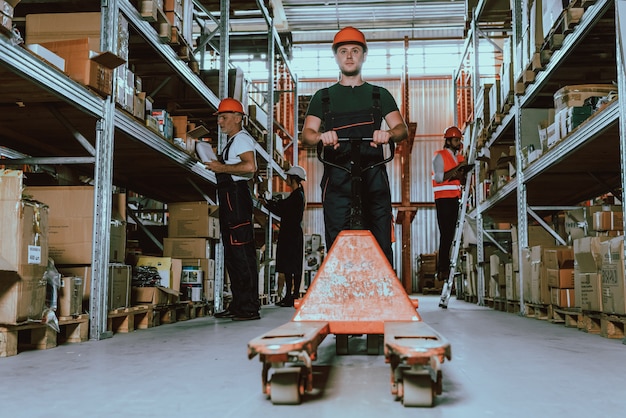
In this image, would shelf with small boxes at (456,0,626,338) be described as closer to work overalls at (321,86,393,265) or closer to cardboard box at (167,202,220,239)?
work overalls at (321,86,393,265)

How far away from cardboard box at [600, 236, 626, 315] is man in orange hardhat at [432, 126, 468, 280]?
394 centimetres

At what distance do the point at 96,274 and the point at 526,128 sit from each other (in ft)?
18.2

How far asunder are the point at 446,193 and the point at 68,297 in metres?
6.09

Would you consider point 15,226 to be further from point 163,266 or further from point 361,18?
point 361,18

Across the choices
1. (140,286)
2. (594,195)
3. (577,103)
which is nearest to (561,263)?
(577,103)

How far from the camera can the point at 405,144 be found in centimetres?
1961

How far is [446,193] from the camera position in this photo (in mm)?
8734

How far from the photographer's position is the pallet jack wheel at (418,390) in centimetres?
203

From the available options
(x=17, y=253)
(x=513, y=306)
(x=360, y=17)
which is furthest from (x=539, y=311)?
(x=360, y=17)

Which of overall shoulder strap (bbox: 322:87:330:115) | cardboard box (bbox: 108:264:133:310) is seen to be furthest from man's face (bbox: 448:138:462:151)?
cardboard box (bbox: 108:264:133:310)

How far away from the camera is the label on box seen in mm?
3572

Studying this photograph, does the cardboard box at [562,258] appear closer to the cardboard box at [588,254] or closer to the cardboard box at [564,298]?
the cardboard box at [564,298]

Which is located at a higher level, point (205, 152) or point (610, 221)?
point (205, 152)

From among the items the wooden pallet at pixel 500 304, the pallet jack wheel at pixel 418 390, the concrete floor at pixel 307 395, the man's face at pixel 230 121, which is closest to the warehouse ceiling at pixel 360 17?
the wooden pallet at pixel 500 304
